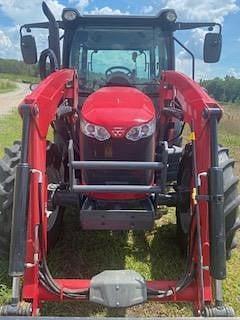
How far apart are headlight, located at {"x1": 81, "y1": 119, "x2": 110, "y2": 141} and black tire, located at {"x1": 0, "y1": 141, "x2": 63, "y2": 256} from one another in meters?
0.65

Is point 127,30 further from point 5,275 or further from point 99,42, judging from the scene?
point 5,275

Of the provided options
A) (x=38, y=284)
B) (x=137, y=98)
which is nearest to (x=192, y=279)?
(x=38, y=284)

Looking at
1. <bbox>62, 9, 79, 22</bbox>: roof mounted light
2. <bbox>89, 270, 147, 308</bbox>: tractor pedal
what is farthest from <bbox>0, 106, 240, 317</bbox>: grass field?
<bbox>62, 9, 79, 22</bbox>: roof mounted light

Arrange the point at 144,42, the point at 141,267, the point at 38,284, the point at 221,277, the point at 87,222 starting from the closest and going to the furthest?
the point at 221,277 → the point at 38,284 → the point at 87,222 → the point at 141,267 → the point at 144,42

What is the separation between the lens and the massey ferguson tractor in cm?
299

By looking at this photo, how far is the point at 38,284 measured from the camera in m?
3.14

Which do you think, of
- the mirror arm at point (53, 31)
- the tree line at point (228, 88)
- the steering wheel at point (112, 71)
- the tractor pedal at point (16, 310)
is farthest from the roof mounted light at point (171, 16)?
the tree line at point (228, 88)

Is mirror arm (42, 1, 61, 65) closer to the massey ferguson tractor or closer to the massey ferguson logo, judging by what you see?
the massey ferguson tractor

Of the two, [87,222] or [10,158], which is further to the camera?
[10,158]

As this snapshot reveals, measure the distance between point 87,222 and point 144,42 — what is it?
7.30 ft

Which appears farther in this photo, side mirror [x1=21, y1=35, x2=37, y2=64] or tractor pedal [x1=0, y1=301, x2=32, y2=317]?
side mirror [x1=21, y1=35, x2=37, y2=64]

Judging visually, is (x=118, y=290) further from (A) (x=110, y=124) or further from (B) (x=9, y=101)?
(B) (x=9, y=101)

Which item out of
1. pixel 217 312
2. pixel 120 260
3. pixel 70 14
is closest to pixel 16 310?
pixel 217 312

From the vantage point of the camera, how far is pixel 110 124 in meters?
3.54
